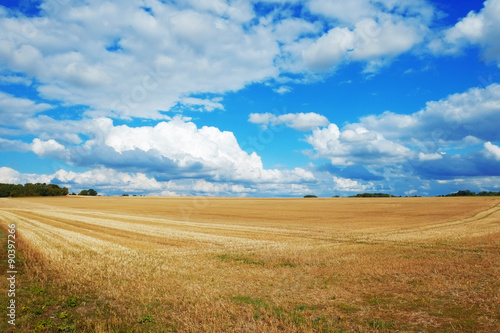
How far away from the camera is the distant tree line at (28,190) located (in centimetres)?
14462

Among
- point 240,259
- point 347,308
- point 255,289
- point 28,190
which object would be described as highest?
point 28,190

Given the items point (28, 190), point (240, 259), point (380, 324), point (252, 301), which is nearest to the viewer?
point (380, 324)

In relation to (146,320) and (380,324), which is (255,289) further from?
(380,324)

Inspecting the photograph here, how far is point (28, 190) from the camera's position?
148250 mm

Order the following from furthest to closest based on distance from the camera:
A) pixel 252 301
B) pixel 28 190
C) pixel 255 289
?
pixel 28 190, pixel 255 289, pixel 252 301

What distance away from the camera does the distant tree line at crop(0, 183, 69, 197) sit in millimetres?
144625

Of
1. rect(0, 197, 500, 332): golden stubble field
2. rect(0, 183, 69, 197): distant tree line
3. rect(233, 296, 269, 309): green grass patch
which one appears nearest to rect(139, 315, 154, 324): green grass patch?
rect(0, 197, 500, 332): golden stubble field

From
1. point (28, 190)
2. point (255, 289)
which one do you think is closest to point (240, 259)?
point (255, 289)

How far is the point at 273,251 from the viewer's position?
21250 mm

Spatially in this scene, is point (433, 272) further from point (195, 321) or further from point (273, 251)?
point (195, 321)

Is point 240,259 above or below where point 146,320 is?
below

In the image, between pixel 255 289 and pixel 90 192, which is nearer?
pixel 255 289

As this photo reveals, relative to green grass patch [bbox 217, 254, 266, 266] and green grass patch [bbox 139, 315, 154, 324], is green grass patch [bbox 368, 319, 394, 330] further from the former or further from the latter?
green grass patch [bbox 217, 254, 266, 266]

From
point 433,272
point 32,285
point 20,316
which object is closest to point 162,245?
point 32,285
